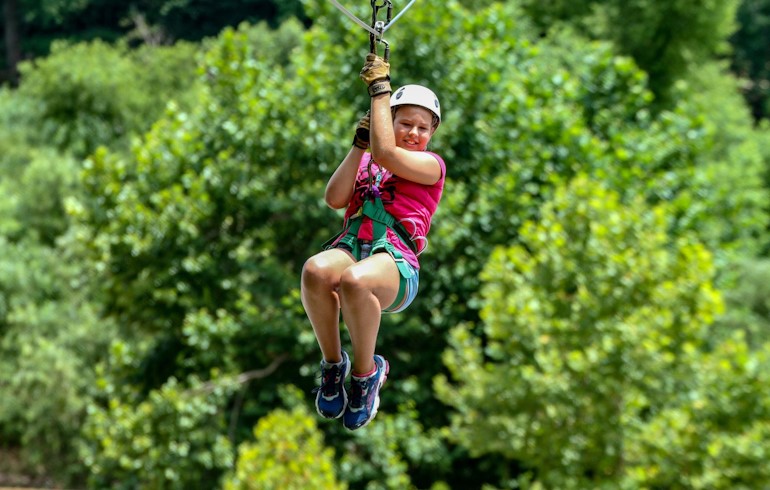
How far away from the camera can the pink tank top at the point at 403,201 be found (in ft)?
15.8

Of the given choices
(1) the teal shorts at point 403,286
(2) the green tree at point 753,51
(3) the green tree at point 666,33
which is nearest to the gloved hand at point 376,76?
(1) the teal shorts at point 403,286

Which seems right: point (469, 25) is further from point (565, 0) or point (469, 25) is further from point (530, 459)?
point (565, 0)

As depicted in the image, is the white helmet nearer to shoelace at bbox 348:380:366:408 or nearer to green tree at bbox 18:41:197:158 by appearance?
shoelace at bbox 348:380:366:408

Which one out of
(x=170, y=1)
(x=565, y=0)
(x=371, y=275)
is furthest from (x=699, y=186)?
(x=170, y=1)

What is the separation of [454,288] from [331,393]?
431 inches

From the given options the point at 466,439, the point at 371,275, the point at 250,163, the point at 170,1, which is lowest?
the point at 170,1

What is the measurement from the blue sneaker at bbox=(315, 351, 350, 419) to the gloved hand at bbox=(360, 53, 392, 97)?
1215 millimetres

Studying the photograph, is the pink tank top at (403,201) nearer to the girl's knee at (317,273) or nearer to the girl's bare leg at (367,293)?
the girl's bare leg at (367,293)

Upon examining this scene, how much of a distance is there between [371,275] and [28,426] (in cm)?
2075

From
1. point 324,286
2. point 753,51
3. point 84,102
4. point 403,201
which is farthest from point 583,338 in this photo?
point 753,51

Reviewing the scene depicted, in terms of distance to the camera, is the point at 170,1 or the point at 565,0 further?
the point at 170,1

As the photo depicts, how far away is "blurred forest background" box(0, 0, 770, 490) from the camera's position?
509 inches

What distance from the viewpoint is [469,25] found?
650 inches

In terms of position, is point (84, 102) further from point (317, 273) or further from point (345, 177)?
point (317, 273)
